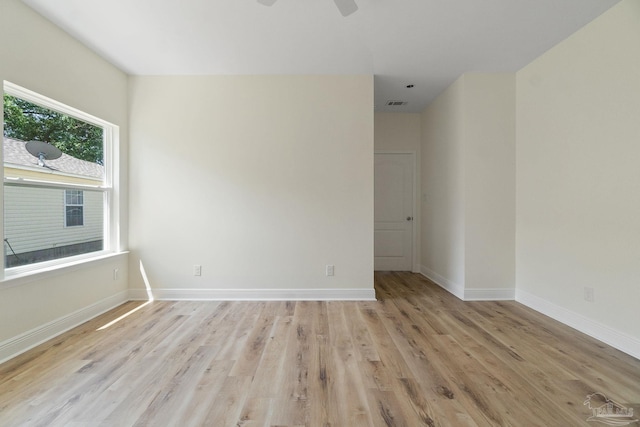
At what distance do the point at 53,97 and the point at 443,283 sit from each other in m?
4.83

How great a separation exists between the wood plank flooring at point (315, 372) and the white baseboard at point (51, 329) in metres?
0.08

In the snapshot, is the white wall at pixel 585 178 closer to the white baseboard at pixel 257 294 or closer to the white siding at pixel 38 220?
the white baseboard at pixel 257 294

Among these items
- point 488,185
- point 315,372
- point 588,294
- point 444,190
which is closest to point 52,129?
point 315,372

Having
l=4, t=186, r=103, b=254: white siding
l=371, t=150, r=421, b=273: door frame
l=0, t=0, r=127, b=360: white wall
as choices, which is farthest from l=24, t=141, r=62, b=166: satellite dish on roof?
l=371, t=150, r=421, b=273: door frame

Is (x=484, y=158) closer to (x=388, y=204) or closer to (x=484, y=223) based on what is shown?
(x=484, y=223)

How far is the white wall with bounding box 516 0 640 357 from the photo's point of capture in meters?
2.18

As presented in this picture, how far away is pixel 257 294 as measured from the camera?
11.1 ft

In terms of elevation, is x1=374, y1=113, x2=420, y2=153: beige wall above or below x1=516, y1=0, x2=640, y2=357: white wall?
above

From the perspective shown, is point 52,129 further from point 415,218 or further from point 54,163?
point 415,218

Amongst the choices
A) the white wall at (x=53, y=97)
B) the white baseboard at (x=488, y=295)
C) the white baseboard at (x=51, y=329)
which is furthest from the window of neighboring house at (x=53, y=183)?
the white baseboard at (x=488, y=295)

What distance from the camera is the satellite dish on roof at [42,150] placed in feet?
7.62

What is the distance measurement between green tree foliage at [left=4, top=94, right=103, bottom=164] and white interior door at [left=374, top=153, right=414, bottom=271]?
3992mm

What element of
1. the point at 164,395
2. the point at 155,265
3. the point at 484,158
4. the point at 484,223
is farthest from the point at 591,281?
the point at 155,265

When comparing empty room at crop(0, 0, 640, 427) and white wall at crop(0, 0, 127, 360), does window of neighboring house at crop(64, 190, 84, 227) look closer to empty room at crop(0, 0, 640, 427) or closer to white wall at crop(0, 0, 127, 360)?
empty room at crop(0, 0, 640, 427)
